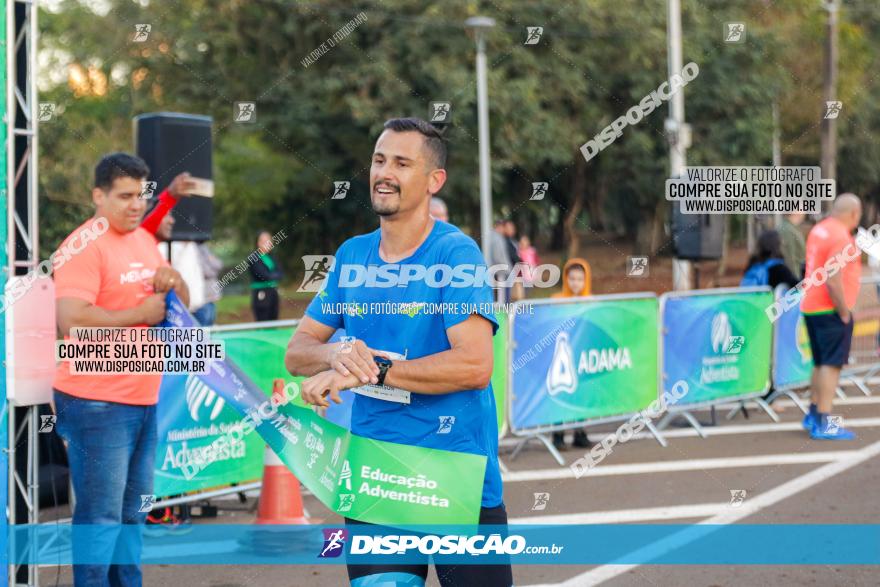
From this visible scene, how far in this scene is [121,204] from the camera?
5.08 metres

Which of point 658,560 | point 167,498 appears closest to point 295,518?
point 167,498

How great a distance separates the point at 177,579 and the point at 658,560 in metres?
2.59

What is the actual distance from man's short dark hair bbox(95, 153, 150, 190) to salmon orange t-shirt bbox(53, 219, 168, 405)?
0.21 metres

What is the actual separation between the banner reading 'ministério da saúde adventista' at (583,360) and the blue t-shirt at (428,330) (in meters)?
5.79

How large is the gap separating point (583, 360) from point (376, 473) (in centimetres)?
649

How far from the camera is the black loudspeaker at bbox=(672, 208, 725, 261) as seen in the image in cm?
1213

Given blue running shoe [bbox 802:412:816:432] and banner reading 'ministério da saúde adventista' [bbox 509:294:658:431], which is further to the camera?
blue running shoe [bbox 802:412:816:432]

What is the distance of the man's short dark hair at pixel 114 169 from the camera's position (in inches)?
203
